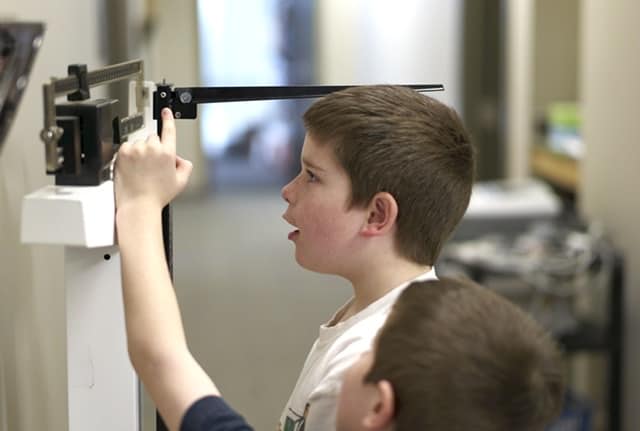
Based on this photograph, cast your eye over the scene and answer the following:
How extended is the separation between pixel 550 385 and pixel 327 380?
0.21 meters

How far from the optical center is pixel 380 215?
2.98 ft

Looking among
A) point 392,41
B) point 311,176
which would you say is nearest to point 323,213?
point 311,176

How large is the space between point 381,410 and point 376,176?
24 cm

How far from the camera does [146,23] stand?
2.49 m

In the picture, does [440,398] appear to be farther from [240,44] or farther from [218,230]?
[240,44]

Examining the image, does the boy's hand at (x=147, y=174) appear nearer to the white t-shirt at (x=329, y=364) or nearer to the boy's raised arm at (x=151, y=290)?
the boy's raised arm at (x=151, y=290)

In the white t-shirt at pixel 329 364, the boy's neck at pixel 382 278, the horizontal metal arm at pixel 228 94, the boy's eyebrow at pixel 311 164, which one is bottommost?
the white t-shirt at pixel 329 364

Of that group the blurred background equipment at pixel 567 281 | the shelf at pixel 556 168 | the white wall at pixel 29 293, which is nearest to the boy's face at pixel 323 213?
the white wall at pixel 29 293

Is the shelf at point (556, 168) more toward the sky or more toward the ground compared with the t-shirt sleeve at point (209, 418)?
more toward the ground

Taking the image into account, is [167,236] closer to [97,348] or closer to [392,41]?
[97,348]

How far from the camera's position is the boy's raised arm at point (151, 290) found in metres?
0.77

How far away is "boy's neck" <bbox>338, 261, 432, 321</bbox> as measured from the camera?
927 mm

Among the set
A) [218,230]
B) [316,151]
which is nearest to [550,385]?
[316,151]

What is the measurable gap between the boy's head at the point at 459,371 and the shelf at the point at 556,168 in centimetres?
262
